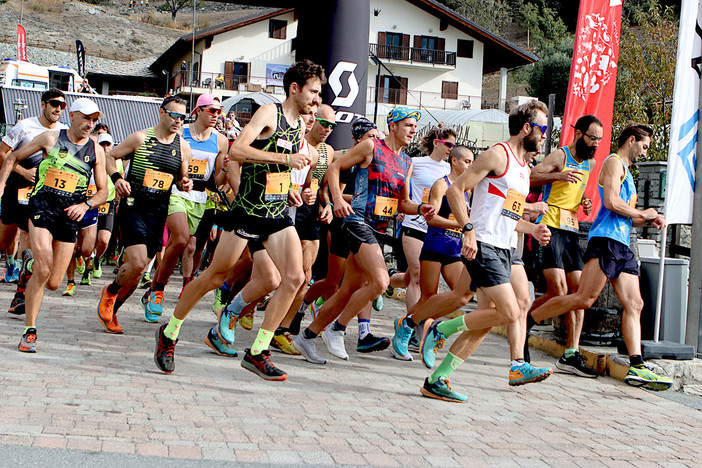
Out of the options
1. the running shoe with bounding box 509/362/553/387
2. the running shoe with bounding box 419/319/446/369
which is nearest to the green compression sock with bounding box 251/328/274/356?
the running shoe with bounding box 419/319/446/369

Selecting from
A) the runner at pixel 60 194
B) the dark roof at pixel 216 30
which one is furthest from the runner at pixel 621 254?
the dark roof at pixel 216 30

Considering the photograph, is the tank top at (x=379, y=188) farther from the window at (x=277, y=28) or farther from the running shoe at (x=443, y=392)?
A: the window at (x=277, y=28)

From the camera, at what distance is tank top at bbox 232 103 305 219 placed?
5.95m

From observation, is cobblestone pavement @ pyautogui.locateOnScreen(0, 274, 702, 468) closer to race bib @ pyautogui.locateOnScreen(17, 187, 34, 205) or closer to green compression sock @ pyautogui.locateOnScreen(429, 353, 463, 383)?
green compression sock @ pyautogui.locateOnScreen(429, 353, 463, 383)

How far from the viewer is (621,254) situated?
22.5 feet

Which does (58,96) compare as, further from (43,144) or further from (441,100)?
(441,100)

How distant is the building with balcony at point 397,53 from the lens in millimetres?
59875

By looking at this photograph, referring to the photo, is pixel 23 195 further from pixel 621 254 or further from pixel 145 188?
pixel 621 254

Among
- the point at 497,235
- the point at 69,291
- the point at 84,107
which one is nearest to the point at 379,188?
the point at 497,235

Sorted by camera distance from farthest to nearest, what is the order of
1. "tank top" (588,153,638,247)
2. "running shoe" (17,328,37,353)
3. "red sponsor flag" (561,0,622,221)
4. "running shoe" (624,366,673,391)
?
"red sponsor flag" (561,0,622,221)
"tank top" (588,153,638,247)
"running shoe" (624,366,673,391)
"running shoe" (17,328,37,353)

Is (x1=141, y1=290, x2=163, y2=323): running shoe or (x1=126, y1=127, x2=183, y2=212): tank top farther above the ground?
(x1=126, y1=127, x2=183, y2=212): tank top

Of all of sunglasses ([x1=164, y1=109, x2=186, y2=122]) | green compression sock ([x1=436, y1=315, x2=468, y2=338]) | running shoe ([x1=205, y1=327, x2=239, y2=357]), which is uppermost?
sunglasses ([x1=164, y1=109, x2=186, y2=122])

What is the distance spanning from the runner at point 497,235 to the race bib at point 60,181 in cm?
320

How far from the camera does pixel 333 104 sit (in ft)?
33.8
